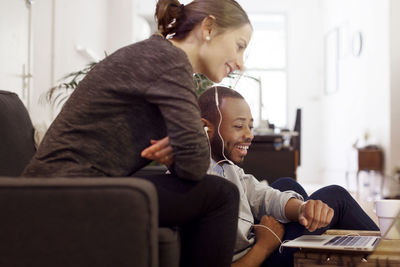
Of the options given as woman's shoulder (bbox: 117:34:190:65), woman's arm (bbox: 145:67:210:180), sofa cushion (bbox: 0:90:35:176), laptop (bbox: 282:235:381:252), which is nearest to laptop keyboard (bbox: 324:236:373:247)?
laptop (bbox: 282:235:381:252)

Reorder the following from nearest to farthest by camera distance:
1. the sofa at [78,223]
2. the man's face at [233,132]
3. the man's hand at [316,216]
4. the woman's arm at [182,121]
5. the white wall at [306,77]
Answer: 1. the sofa at [78,223]
2. the woman's arm at [182,121]
3. the man's hand at [316,216]
4. the man's face at [233,132]
5. the white wall at [306,77]

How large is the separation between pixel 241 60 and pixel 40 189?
0.61 meters

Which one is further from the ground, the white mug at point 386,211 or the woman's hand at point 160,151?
the woman's hand at point 160,151

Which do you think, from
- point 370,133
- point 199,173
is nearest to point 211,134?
point 199,173

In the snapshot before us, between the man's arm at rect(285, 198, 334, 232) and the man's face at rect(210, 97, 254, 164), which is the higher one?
the man's face at rect(210, 97, 254, 164)

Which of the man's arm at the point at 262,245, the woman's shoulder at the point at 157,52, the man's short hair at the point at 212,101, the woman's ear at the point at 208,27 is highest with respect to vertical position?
the woman's ear at the point at 208,27

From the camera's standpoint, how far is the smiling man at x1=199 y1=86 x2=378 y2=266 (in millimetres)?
1251

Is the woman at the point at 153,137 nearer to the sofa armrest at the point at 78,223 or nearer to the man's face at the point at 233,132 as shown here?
the sofa armrest at the point at 78,223

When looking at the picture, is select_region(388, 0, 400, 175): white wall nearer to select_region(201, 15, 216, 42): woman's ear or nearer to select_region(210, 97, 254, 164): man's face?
select_region(210, 97, 254, 164): man's face

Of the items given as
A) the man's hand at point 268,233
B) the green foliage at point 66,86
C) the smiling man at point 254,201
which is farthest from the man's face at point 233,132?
the green foliage at point 66,86

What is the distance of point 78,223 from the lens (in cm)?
90

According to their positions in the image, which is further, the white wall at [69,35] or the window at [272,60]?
the window at [272,60]

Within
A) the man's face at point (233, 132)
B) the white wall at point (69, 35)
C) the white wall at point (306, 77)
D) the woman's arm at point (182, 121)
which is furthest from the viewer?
the white wall at point (306, 77)

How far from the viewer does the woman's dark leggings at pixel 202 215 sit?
101cm
